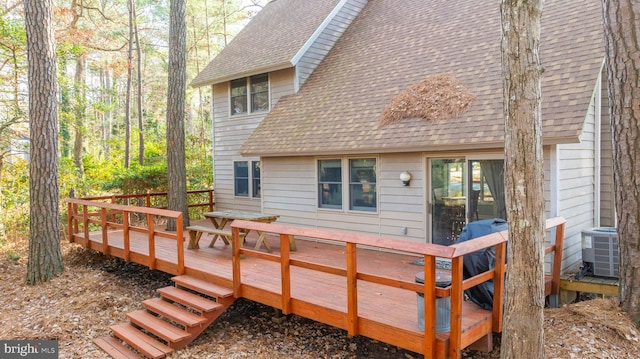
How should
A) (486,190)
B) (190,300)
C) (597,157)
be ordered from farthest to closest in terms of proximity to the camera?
(597,157), (486,190), (190,300)

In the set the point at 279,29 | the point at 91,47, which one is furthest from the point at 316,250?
the point at 91,47

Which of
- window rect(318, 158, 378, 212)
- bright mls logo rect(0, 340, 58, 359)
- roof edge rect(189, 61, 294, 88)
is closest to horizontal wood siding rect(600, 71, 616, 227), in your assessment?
window rect(318, 158, 378, 212)

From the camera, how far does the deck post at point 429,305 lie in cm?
361

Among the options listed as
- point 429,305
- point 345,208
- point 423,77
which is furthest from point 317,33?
point 429,305

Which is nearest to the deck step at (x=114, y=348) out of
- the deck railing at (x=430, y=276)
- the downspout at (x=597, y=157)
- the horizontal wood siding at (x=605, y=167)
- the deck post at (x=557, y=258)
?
the deck railing at (x=430, y=276)

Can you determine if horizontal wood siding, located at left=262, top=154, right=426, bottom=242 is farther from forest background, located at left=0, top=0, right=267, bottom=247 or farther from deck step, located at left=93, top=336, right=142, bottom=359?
forest background, located at left=0, top=0, right=267, bottom=247

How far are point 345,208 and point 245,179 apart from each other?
404cm

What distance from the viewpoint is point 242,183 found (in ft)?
37.6

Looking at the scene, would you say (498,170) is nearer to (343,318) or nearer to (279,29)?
(343,318)

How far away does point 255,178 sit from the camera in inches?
435

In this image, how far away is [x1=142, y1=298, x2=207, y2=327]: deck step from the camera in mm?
5332

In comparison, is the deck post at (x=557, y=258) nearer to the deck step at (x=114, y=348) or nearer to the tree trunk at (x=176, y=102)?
the deck step at (x=114, y=348)

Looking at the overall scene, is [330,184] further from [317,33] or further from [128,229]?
[317,33]

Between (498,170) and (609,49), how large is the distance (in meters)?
2.10
